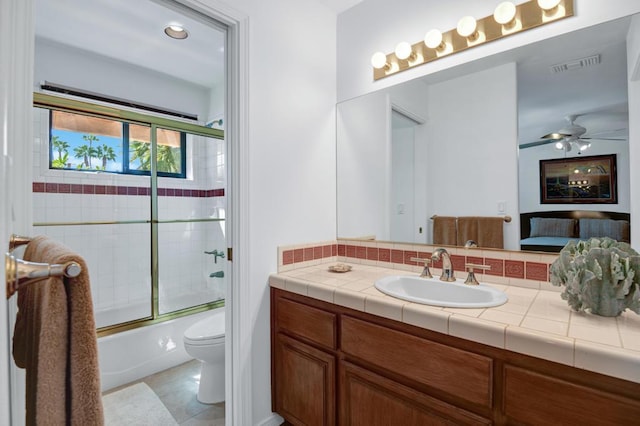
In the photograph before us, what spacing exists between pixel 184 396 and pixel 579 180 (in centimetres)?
245

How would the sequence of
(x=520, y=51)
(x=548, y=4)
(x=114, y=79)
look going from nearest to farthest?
1. (x=548, y=4)
2. (x=520, y=51)
3. (x=114, y=79)

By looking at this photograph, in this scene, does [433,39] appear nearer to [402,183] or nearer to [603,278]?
[402,183]

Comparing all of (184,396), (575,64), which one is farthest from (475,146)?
(184,396)

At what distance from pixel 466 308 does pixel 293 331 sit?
83 centimetres

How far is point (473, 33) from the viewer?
61.6 inches

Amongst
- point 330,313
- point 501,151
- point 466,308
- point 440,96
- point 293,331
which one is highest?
point 440,96

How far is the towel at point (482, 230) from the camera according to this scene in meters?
1.54

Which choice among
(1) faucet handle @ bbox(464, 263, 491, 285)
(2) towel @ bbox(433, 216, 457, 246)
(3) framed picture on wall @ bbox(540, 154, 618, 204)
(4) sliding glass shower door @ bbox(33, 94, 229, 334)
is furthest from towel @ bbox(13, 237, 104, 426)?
(4) sliding glass shower door @ bbox(33, 94, 229, 334)

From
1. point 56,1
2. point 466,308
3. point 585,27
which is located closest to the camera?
point 466,308

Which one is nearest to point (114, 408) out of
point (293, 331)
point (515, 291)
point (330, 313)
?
point (293, 331)

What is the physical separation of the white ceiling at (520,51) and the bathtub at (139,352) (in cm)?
212

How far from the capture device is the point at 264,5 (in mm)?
1701

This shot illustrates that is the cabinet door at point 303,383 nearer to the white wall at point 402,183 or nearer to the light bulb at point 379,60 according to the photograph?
the white wall at point 402,183

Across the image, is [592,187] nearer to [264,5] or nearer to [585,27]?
Answer: [585,27]
